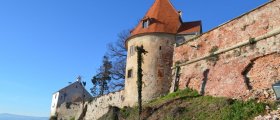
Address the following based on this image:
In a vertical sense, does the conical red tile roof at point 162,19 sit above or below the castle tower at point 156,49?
above

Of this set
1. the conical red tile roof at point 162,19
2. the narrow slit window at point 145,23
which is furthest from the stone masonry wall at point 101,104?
the narrow slit window at point 145,23

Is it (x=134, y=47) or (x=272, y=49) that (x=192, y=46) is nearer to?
(x=134, y=47)

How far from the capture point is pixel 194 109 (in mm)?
21000

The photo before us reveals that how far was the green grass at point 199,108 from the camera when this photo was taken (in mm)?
17872

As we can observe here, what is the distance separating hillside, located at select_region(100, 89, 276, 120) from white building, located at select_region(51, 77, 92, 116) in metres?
35.1

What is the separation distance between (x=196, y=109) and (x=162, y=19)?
40.7ft

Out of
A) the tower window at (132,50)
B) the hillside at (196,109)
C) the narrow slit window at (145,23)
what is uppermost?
the narrow slit window at (145,23)

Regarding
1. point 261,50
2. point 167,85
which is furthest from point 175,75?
point 261,50

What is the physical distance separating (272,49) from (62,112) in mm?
38479

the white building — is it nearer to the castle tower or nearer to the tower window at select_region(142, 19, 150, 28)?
the castle tower

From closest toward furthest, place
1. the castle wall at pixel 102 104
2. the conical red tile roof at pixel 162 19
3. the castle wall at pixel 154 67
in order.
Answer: the castle wall at pixel 154 67
the conical red tile roof at pixel 162 19
the castle wall at pixel 102 104

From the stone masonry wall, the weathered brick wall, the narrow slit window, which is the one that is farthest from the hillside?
the narrow slit window

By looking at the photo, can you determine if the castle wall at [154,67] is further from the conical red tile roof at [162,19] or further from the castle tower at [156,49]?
the conical red tile roof at [162,19]

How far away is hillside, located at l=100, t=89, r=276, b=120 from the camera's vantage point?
58.9 ft
